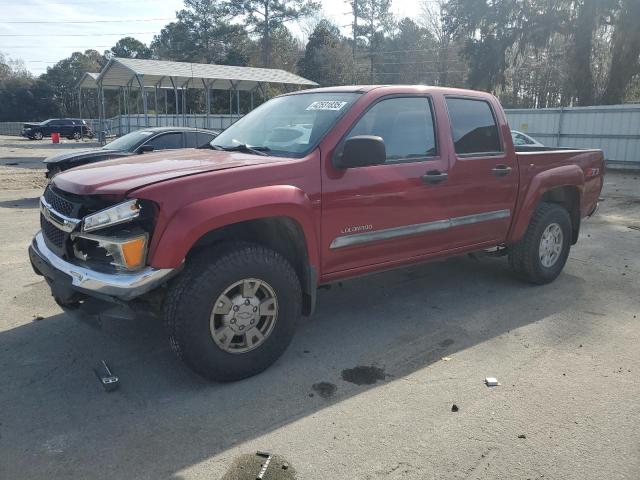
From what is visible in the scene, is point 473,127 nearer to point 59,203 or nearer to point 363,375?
point 363,375

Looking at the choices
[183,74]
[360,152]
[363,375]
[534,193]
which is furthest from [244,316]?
[183,74]

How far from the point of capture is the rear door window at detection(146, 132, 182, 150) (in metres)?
10.5

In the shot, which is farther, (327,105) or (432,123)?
(432,123)

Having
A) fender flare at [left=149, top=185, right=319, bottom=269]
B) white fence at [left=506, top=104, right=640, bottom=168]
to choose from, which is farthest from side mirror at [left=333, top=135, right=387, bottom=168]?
white fence at [left=506, top=104, right=640, bottom=168]

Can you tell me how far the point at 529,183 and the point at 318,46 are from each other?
4297 centimetres

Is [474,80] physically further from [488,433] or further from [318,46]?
[488,433]

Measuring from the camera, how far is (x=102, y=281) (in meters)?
3.23

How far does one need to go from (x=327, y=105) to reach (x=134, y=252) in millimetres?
1960

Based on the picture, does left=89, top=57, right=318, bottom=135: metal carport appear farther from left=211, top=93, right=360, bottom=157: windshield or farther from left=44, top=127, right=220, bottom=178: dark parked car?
left=211, top=93, right=360, bottom=157: windshield

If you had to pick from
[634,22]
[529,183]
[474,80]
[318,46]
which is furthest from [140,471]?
[318,46]

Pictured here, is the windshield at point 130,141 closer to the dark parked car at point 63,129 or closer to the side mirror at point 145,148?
the side mirror at point 145,148

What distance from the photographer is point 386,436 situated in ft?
10.2

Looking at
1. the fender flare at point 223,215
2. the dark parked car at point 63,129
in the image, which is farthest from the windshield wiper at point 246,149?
the dark parked car at point 63,129

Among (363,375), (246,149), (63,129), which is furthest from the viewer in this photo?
(63,129)
